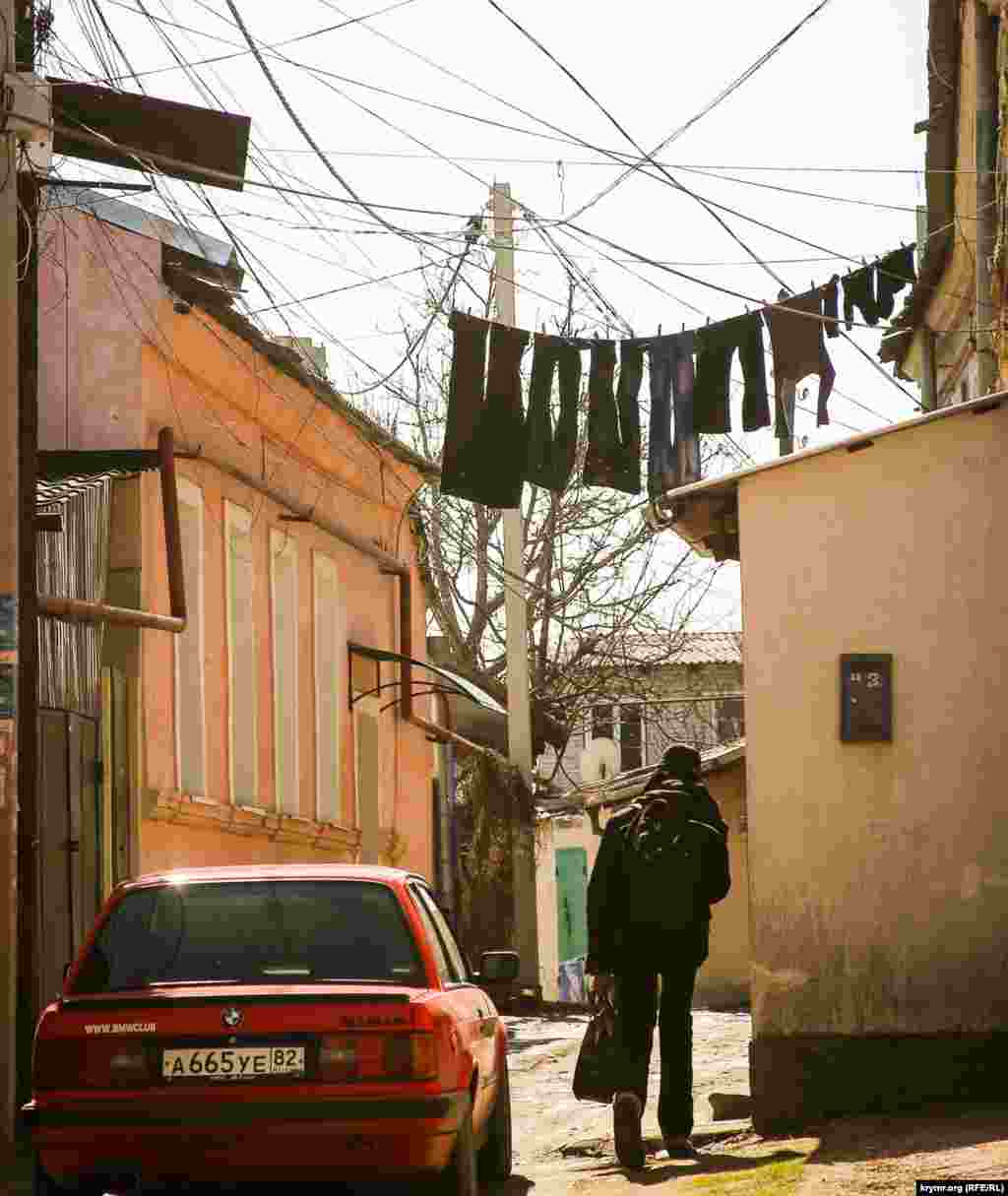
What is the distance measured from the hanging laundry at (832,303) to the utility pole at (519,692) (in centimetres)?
859

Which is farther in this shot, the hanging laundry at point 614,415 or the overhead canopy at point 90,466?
the hanging laundry at point 614,415

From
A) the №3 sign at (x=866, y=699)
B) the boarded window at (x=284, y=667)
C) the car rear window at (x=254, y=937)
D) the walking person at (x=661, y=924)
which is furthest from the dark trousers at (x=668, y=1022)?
the boarded window at (x=284, y=667)

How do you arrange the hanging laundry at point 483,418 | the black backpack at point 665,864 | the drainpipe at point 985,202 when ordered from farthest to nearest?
the hanging laundry at point 483,418
the drainpipe at point 985,202
the black backpack at point 665,864

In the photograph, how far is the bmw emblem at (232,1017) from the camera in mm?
7727

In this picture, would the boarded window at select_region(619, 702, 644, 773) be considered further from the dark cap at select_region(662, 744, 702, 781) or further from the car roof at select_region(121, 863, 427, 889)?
the car roof at select_region(121, 863, 427, 889)

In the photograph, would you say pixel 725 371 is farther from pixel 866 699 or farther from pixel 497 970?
pixel 497 970

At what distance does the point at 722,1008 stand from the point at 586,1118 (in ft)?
54.1

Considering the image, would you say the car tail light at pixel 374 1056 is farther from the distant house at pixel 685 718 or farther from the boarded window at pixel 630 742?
the boarded window at pixel 630 742

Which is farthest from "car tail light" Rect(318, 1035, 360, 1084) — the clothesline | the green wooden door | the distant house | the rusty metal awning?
the distant house

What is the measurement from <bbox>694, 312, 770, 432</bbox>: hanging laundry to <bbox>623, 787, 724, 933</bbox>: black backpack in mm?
6609

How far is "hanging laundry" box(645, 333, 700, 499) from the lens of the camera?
16766mm

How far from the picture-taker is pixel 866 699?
10680mm

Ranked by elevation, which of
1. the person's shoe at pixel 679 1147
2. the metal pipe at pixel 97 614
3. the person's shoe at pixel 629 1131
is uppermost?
the metal pipe at pixel 97 614

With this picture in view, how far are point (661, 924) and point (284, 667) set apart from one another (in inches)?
414
